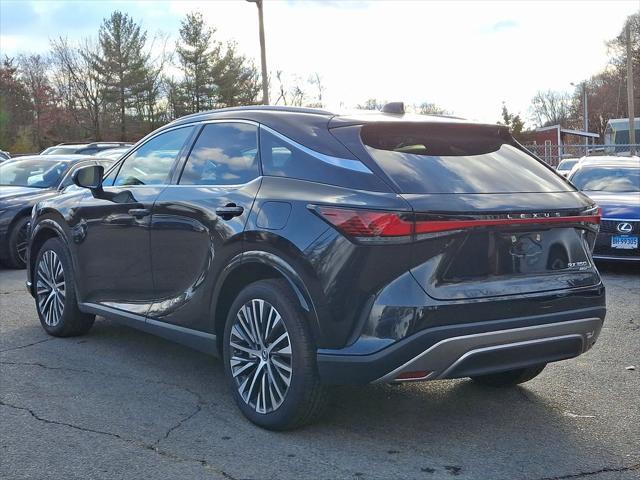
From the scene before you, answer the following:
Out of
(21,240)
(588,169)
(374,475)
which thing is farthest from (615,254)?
(21,240)

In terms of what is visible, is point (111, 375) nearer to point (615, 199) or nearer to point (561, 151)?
point (615, 199)

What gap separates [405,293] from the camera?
3.60 m

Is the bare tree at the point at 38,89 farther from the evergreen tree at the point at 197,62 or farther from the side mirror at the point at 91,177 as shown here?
the side mirror at the point at 91,177

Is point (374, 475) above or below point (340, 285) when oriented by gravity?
below

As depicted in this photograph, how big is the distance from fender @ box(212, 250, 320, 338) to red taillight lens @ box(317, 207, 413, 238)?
14.4 inches

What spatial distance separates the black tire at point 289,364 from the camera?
3852 mm

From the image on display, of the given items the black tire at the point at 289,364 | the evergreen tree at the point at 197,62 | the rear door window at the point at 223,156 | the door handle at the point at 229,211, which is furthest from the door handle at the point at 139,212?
the evergreen tree at the point at 197,62

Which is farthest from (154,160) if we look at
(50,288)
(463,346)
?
(463,346)

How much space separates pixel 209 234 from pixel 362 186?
1117 millimetres

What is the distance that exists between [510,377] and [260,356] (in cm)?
167

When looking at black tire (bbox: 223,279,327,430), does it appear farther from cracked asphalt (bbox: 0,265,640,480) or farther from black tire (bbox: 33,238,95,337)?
black tire (bbox: 33,238,95,337)

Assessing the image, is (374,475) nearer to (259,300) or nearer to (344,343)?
(344,343)

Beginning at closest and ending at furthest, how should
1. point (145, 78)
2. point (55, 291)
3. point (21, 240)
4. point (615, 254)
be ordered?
point (55, 291)
point (615, 254)
point (21, 240)
point (145, 78)

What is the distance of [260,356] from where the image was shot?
13.5ft
